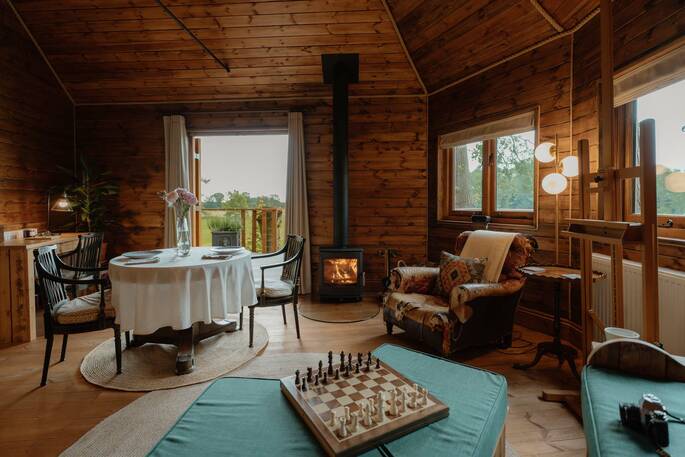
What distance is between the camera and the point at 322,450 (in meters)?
1.08

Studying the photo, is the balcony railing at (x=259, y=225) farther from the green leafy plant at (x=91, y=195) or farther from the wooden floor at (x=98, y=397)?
the wooden floor at (x=98, y=397)

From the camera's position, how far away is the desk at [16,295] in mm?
3041

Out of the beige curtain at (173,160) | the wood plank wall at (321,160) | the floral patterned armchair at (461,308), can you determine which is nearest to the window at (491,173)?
the wood plank wall at (321,160)

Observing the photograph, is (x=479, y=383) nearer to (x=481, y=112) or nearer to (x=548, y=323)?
(x=548, y=323)

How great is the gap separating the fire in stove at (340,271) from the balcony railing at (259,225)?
250cm

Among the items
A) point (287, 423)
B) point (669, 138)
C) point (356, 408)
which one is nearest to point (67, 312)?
point (287, 423)

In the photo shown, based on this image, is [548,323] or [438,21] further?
[438,21]

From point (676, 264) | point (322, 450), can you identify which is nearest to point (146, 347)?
point (322, 450)

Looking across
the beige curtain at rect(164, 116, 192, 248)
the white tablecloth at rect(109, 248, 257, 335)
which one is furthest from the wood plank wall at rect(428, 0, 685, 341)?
the beige curtain at rect(164, 116, 192, 248)

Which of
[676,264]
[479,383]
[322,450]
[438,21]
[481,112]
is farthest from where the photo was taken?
[481,112]

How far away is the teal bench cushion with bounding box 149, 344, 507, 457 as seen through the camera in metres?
1.09

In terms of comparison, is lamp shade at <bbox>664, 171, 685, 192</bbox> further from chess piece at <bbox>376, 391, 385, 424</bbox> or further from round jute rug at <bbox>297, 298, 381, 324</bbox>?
round jute rug at <bbox>297, 298, 381, 324</bbox>

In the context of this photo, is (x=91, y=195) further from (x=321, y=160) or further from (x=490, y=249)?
(x=490, y=249)

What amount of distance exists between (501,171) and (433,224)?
103 cm
